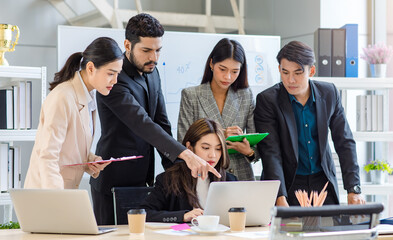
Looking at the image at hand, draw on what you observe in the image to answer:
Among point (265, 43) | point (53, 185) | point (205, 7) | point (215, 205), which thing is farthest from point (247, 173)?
point (205, 7)

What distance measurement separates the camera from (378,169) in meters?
4.46

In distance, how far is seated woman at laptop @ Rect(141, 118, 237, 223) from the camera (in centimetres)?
258

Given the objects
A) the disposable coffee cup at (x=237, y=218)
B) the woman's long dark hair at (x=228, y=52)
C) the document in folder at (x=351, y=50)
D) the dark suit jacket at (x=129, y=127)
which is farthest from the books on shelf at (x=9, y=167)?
the document in folder at (x=351, y=50)

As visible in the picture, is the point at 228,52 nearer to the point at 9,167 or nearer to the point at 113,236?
the point at 113,236

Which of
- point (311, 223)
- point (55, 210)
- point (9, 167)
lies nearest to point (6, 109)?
point (9, 167)

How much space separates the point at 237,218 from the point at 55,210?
2.13ft

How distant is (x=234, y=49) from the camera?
117 inches

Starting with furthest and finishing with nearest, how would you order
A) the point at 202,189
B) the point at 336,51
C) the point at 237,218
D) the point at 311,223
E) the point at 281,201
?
the point at 336,51
the point at 281,201
the point at 202,189
the point at 237,218
the point at 311,223

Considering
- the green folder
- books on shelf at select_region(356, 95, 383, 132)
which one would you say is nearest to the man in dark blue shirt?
the green folder

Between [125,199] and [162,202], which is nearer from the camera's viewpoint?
[162,202]

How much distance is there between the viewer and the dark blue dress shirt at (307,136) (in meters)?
2.95

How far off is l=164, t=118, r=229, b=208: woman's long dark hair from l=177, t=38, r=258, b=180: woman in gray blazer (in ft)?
0.71

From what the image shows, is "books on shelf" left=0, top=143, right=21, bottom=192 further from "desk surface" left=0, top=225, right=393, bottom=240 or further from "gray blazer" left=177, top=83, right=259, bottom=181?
"desk surface" left=0, top=225, right=393, bottom=240

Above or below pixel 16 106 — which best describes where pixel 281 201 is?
below
